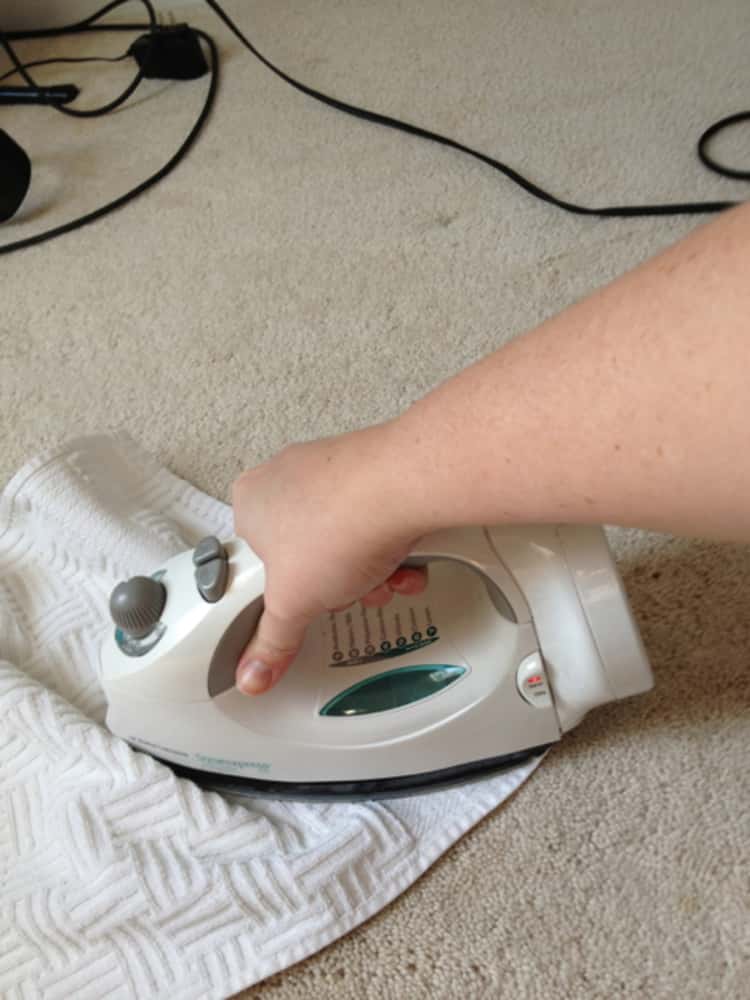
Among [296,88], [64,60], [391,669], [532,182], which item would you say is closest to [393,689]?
[391,669]

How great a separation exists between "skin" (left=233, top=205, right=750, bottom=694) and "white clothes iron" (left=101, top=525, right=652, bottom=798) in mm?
72

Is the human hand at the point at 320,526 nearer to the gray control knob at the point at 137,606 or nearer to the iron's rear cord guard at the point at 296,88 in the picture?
the gray control knob at the point at 137,606

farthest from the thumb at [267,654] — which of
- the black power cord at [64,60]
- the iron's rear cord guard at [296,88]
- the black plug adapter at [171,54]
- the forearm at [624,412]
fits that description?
the black power cord at [64,60]

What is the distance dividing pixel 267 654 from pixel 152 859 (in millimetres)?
149

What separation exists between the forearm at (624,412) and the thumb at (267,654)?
0.14m

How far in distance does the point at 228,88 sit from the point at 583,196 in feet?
1.70

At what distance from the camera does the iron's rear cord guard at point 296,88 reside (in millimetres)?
917

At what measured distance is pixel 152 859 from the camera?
521 mm

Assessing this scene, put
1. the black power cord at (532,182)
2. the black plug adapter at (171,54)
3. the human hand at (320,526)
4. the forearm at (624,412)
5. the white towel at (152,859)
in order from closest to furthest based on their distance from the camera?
the forearm at (624,412), the human hand at (320,526), the white towel at (152,859), the black power cord at (532,182), the black plug adapter at (171,54)

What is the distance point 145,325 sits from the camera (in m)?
0.90

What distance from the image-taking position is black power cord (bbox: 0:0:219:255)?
1003 millimetres

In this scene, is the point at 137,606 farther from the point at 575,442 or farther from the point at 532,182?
the point at 532,182

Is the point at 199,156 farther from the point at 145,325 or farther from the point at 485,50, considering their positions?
the point at 485,50

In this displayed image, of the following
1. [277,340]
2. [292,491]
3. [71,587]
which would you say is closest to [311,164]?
[277,340]
